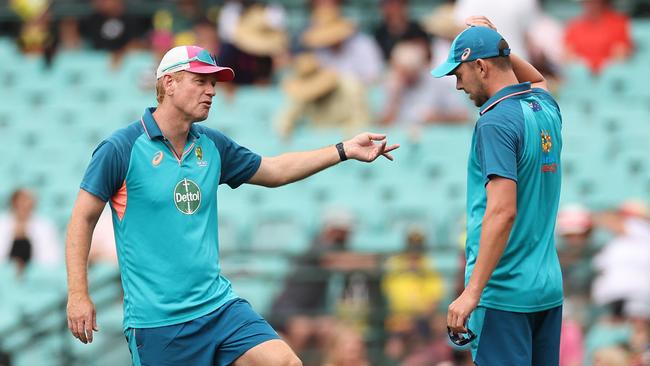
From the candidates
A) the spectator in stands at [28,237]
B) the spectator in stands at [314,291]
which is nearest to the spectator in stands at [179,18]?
the spectator in stands at [28,237]

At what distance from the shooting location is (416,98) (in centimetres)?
1379

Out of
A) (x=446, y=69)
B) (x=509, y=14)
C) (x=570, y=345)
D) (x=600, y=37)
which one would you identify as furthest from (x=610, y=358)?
(x=600, y=37)

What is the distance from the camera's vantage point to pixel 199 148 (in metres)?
6.85

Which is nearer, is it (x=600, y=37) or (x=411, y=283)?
(x=411, y=283)

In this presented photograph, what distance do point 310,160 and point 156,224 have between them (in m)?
0.97

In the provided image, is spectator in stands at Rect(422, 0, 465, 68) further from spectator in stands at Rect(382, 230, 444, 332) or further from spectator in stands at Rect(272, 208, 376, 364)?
spectator in stands at Rect(382, 230, 444, 332)

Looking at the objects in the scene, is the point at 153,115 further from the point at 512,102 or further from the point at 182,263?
the point at 512,102

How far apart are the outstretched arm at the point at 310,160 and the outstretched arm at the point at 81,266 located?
3.26 ft

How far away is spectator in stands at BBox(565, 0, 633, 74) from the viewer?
14.1 m

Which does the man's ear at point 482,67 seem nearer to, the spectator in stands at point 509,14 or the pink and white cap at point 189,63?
the pink and white cap at point 189,63

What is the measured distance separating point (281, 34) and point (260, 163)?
813cm

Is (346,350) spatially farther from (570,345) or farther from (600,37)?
(600,37)

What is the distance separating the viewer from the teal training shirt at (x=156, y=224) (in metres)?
6.59

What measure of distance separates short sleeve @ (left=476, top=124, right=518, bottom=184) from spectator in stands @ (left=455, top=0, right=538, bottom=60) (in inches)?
252
